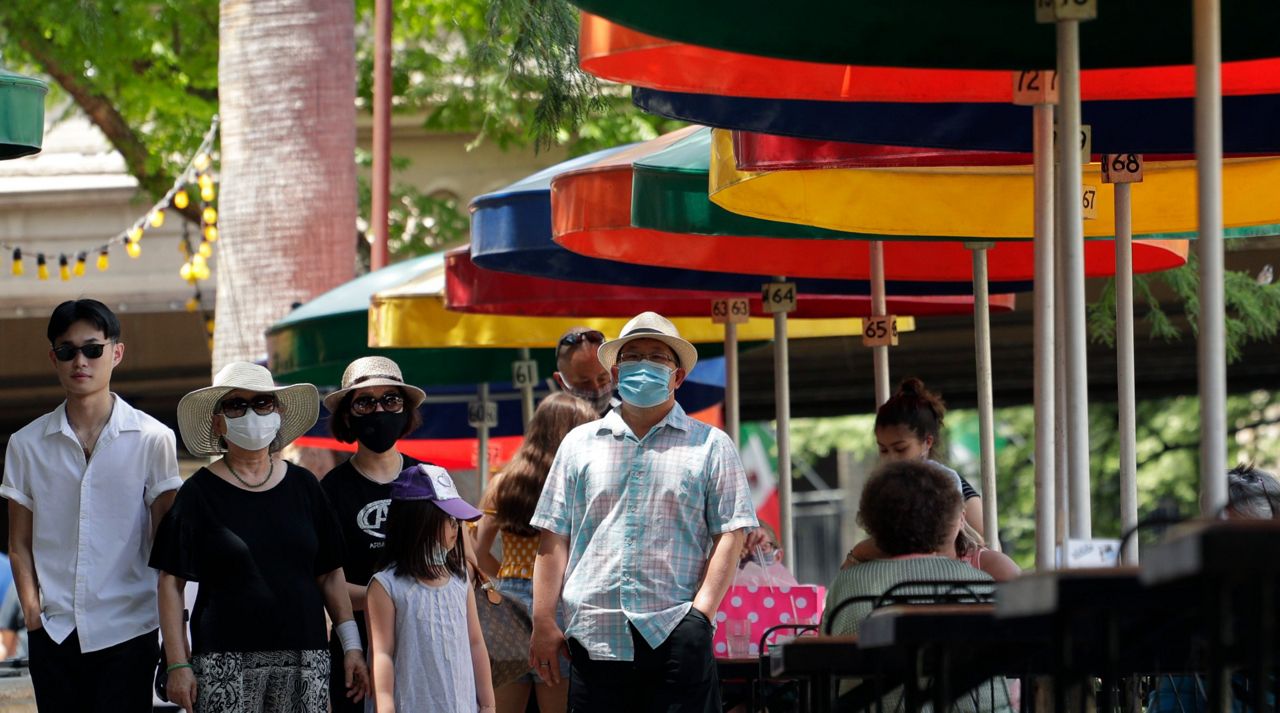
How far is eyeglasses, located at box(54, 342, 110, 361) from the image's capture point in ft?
21.5

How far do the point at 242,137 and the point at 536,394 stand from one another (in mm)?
3644

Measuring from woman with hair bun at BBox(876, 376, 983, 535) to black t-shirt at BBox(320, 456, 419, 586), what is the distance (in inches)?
65.9

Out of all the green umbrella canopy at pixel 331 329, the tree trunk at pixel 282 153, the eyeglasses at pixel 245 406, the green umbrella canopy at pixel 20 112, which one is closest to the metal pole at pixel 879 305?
the eyeglasses at pixel 245 406

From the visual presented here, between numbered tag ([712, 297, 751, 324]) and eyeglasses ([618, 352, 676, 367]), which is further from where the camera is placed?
numbered tag ([712, 297, 751, 324])

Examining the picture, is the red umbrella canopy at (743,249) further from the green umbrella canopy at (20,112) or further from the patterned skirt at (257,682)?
the patterned skirt at (257,682)

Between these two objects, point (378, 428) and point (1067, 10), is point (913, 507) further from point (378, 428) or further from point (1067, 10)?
point (378, 428)

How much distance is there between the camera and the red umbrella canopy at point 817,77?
5.95 metres

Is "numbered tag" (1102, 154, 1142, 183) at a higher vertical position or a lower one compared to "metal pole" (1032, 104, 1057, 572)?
higher

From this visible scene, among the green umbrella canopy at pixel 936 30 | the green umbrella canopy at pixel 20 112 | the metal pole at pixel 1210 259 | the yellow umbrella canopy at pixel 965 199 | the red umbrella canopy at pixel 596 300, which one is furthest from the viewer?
the red umbrella canopy at pixel 596 300

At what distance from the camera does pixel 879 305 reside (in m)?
8.80

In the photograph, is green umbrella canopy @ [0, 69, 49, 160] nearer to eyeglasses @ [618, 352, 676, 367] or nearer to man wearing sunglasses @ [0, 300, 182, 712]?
man wearing sunglasses @ [0, 300, 182, 712]

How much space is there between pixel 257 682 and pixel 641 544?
1.23m

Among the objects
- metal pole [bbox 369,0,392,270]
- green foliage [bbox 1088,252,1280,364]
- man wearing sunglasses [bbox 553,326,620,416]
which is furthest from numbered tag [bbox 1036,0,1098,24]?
green foliage [bbox 1088,252,1280,364]

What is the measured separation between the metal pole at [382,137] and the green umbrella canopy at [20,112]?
22.7 feet
